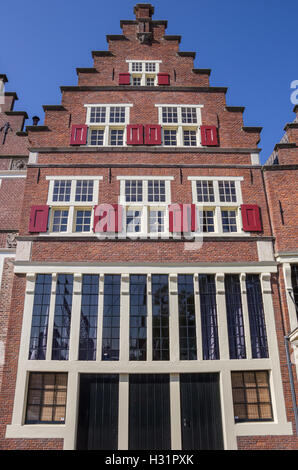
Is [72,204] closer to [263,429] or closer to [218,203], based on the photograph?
[218,203]

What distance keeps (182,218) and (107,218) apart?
2934mm

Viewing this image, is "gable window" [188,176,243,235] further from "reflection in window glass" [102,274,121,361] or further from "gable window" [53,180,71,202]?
"gable window" [53,180,71,202]

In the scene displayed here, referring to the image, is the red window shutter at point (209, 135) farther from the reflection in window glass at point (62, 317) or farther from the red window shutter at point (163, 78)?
the reflection in window glass at point (62, 317)

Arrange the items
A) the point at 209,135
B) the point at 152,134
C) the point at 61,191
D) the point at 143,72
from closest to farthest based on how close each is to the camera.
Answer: the point at 61,191 < the point at 152,134 < the point at 209,135 < the point at 143,72

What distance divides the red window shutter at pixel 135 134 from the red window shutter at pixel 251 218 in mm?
5189

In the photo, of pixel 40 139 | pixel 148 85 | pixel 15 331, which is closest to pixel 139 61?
pixel 148 85

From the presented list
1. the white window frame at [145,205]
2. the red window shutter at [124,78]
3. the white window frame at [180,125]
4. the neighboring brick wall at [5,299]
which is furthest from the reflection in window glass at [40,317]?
the red window shutter at [124,78]

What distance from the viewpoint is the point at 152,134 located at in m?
15.6

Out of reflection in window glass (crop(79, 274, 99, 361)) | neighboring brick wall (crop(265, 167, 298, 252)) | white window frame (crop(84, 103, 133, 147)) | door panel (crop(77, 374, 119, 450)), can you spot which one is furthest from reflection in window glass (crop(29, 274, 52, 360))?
neighboring brick wall (crop(265, 167, 298, 252))

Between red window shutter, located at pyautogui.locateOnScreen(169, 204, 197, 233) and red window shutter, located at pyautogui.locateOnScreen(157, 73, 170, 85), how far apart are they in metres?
6.40

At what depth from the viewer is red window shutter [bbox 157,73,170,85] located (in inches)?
661

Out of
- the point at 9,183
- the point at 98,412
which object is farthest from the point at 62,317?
the point at 9,183

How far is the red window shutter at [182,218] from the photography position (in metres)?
14.0

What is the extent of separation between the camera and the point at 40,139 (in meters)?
15.7
